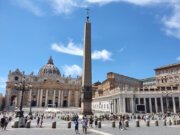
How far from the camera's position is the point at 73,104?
97875 mm

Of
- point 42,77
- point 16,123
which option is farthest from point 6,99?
point 16,123

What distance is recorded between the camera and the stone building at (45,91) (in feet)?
291

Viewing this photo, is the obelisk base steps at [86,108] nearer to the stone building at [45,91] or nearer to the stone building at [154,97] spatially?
the stone building at [154,97]

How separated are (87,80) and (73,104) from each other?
78.5 m

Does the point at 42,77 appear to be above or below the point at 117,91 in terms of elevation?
above

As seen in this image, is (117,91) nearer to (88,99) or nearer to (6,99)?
(88,99)

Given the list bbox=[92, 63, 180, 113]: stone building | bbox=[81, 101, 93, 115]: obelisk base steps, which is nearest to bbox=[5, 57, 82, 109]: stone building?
bbox=[92, 63, 180, 113]: stone building

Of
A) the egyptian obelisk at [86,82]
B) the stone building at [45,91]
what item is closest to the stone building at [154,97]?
the egyptian obelisk at [86,82]

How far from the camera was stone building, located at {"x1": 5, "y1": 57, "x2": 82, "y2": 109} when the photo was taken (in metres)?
88.6

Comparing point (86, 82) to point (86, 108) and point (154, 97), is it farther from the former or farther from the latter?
point (154, 97)

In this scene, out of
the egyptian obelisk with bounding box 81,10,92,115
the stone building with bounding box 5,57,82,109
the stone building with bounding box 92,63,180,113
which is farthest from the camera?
the stone building with bounding box 5,57,82,109

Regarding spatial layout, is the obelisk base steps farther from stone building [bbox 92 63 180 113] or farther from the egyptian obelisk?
stone building [bbox 92 63 180 113]

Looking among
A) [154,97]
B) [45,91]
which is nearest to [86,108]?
[154,97]

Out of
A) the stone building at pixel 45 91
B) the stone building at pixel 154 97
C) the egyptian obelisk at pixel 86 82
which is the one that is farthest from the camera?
the stone building at pixel 45 91
